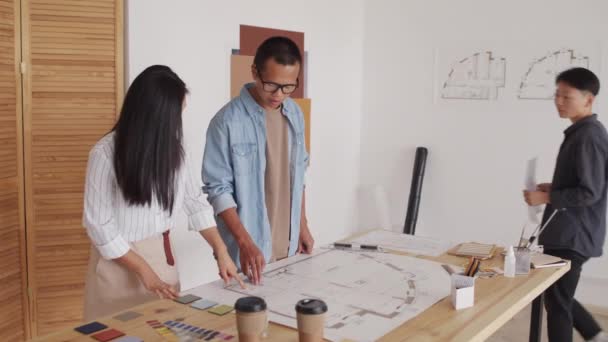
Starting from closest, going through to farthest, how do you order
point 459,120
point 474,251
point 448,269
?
1. point 448,269
2. point 474,251
3. point 459,120

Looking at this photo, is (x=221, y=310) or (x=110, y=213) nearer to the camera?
(x=221, y=310)

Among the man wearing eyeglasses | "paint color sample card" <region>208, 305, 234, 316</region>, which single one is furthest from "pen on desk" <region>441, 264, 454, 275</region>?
"paint color sample card" <region>208, 305, 234, 316</region>

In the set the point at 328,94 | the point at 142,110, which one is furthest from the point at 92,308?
the point at 328,94

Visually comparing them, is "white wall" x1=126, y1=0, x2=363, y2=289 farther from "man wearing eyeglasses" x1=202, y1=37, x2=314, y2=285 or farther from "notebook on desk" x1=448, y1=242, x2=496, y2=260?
"notebook on desk" x1=448, y1=242, x2=496, y2=260

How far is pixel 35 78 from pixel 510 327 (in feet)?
9.50

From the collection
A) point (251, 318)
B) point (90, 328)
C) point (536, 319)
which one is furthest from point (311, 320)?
point (536, 319)

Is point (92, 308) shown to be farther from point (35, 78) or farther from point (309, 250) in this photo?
point (35, 78)

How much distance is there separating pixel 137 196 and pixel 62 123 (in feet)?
4.63

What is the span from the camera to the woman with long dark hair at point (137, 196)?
5.66 feet

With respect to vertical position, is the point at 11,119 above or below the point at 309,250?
above

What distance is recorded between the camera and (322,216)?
4582mm

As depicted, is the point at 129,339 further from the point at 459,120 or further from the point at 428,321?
the point at 459,120

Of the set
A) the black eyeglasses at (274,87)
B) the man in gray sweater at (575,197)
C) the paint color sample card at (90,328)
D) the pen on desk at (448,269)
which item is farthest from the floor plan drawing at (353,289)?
the man in gray sweater at (575,197)

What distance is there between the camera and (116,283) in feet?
5.96
